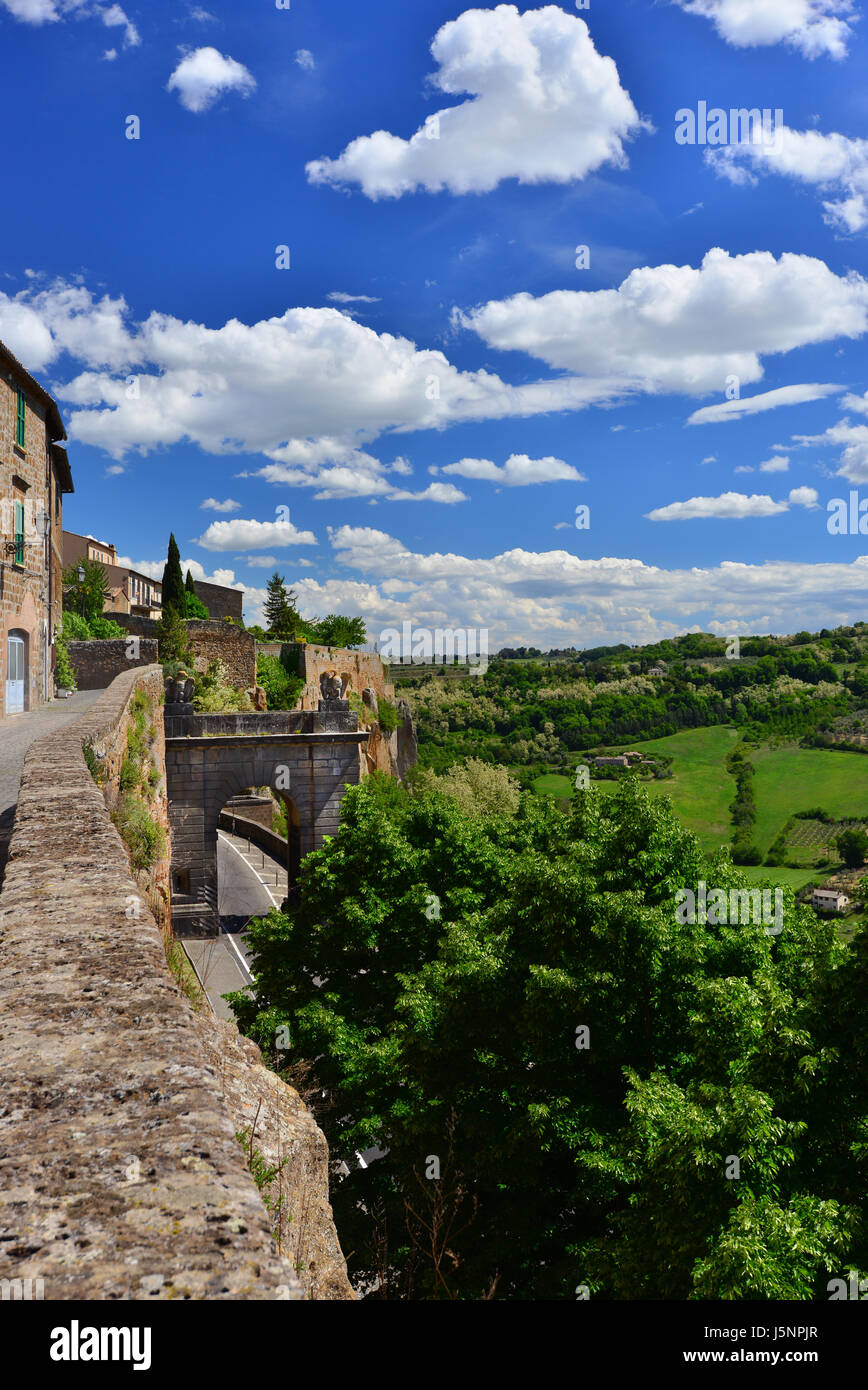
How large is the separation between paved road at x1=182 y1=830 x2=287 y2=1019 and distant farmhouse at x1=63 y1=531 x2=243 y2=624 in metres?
28.1

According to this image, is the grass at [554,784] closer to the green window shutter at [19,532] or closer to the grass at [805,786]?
the grass at [805,786]

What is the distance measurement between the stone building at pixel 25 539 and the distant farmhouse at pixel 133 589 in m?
31.2

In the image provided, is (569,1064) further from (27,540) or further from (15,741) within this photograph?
(27,540)

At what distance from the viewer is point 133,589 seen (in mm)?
78500

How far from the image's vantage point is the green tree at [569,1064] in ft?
24.7

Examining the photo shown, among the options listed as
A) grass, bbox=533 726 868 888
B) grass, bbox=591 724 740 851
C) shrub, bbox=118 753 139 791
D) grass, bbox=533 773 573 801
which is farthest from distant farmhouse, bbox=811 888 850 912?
shrub, bbox=118 753 139 791

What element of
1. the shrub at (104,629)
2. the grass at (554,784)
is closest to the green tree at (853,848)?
the grass at (554,784)

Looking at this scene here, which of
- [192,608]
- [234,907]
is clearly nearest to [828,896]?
[234,907]

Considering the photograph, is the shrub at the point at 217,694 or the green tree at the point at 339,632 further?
the green tree at the point at 339,632

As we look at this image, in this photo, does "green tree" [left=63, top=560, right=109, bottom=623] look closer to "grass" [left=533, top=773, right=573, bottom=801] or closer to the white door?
the white door

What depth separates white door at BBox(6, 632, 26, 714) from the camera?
22.1m

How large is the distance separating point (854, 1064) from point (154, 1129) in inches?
325

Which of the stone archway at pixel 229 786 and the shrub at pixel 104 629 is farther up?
the shrub at pixel 104 629

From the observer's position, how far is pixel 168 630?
3838 centimetres
